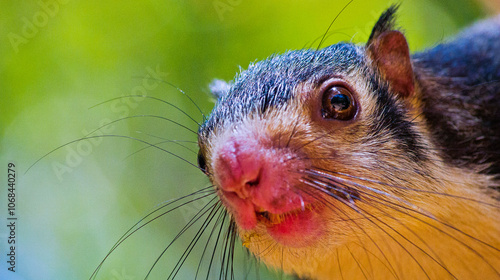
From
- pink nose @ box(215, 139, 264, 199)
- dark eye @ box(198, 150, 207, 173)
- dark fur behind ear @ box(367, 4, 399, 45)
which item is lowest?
pink nose @ box(215, 139, 264, 199)

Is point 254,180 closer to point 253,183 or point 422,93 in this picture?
point 253,183

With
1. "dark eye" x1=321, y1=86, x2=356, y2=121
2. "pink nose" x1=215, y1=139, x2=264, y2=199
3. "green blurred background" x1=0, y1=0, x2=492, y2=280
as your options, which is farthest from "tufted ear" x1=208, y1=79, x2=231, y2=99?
"pink nose" x1=215, y1=139, x2=264, y2=199

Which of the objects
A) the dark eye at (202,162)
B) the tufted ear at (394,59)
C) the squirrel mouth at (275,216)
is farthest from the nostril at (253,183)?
the tufted ear at (394,59)

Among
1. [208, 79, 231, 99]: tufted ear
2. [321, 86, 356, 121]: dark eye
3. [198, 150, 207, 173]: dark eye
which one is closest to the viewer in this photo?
[321, 86, 356, 121]: dark eye

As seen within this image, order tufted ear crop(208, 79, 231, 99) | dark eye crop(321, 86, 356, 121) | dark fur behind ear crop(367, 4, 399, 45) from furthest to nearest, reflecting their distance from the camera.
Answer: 1. tufted ear crop(208, 79, 231, 99)
2. dark fur behind ear crop(367, 4, 399, 45)
3. dark eye crop(321, 86, 356, 121)

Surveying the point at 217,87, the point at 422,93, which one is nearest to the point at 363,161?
the point at 422,93

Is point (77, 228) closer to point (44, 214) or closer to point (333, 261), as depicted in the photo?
point (44, 214)

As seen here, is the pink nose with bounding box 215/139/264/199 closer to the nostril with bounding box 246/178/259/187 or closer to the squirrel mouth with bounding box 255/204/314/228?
the nostril with bounding box 246/178/259/187
